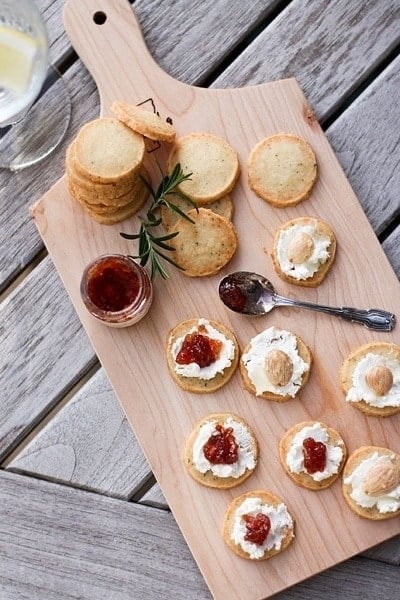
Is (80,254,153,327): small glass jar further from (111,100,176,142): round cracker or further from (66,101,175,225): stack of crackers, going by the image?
(111,100,176,142): round cracker

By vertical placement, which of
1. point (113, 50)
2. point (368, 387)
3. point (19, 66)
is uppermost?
point (19, 66)

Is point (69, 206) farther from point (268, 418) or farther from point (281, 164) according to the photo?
point (268, 418)

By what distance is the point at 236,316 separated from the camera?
4.92ft

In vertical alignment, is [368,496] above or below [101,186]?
below

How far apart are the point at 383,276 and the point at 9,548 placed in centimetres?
83

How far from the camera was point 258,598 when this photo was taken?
1.46 metres

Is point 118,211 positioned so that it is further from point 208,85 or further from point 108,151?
point 208,85

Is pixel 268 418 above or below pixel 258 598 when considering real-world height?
above

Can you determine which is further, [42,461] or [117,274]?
[42,461]

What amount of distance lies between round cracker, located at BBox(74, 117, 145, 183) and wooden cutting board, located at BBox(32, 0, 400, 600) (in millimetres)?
85

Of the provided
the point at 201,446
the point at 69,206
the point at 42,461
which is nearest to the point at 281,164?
the point at 69,206

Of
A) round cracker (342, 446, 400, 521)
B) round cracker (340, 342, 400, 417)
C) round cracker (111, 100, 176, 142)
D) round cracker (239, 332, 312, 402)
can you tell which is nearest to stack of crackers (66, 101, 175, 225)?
round cracker (111, 100, 176, 142)

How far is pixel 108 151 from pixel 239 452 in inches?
21.8

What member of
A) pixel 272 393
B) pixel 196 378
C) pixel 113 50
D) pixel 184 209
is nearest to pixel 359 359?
pixel 272 393
